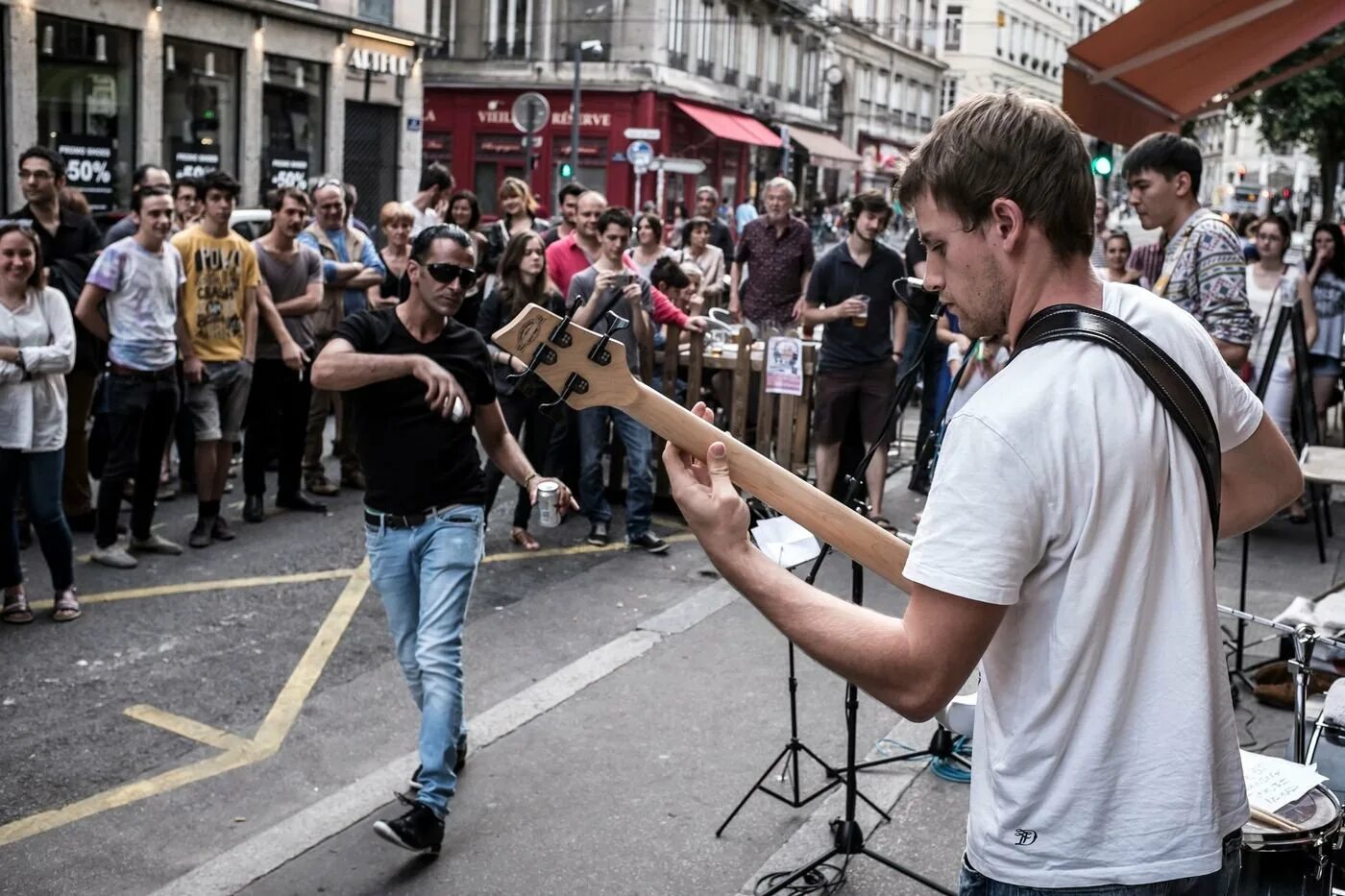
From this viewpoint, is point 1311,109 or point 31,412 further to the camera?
point 1311,109

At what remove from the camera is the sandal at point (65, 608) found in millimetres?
6738

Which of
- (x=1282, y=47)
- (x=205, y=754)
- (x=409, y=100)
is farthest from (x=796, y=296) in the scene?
(x=409, y=100)

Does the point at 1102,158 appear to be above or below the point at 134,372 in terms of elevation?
above

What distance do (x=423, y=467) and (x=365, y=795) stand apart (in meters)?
1.18

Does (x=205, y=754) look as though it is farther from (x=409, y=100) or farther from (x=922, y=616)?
(x=409, y=100)

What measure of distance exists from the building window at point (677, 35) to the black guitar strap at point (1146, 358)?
131 feet

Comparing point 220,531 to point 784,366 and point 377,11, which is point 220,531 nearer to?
point 784,366

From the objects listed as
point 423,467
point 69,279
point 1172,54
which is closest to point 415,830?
point 423,467

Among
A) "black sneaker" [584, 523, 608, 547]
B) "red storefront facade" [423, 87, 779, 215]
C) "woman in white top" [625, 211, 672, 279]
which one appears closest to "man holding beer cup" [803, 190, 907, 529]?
"black sneaker" [584, 523, 608, 547]

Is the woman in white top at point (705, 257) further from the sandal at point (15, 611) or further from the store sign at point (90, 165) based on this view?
the store sign at point (90, 165)

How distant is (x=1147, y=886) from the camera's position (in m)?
1.90

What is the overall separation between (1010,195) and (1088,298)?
205 mm

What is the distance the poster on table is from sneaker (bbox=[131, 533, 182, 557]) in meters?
3.86

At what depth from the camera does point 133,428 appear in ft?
25.9
